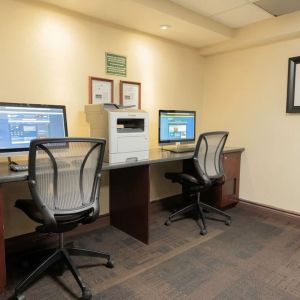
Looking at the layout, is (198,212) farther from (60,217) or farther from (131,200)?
(60,217)

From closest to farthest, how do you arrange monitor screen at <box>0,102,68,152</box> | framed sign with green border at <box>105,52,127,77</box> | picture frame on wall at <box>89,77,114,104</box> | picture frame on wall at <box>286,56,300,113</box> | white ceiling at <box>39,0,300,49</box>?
1. monitor screen at <box>0,102,68,152</box>
2. white ceiling at <box>39,0,300,49</box>
3. picture frame on wall at <box>89,77,114,104</box>
4. framed sign with green border at <box>105,52,127,77</box>
5. picture frame on wall at <box>286,56,300,113</box>

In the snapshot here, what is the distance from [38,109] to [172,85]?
1.87 m

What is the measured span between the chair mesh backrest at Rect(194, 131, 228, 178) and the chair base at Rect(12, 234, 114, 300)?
1.30 meters

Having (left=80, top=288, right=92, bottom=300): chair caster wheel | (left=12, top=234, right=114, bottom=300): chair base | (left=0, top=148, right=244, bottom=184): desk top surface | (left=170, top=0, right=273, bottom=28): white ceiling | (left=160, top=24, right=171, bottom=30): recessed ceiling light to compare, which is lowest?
(left=80, top=288, right=92, bottom=300): chair caster wheel

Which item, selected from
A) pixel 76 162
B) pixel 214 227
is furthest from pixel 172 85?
pixel 76 162

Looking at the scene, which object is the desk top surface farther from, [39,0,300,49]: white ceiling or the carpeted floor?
[39,0,300,49]: white ceiling

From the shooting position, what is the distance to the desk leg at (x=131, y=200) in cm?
250

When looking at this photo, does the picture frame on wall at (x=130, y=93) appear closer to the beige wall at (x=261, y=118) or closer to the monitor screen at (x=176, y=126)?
the monitor screen at (x=176, y=126)

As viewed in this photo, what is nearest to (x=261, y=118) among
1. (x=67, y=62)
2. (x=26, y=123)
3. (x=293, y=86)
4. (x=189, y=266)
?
(x=293, y=86)

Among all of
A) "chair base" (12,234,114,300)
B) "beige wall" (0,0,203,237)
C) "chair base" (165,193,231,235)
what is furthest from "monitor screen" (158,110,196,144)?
"chair base" (12,234,114,300)

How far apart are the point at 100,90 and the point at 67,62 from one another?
1.38 ft

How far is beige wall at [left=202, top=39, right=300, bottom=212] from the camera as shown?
10.2 feet

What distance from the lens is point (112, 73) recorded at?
9.58ft

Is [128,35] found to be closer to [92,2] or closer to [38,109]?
[92,2]
